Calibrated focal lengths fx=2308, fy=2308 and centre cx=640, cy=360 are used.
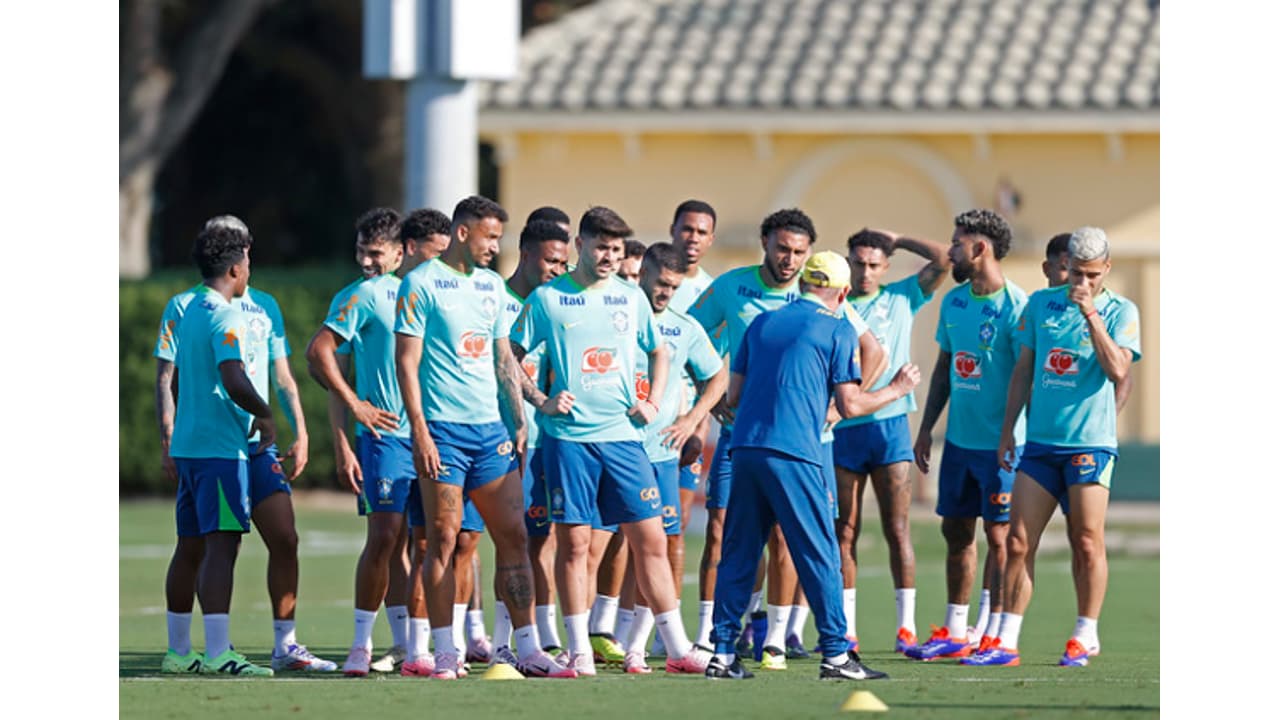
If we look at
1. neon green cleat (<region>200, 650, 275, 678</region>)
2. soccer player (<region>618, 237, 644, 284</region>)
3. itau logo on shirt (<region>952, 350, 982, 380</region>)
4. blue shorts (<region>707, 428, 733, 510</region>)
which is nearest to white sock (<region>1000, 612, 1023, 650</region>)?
itau logo on shirt (<region>952, 350, 982, 380</region>)

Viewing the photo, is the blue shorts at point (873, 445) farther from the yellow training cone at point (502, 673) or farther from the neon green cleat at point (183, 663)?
the neon green cleat at point (183, 663)

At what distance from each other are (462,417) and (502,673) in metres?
1.29

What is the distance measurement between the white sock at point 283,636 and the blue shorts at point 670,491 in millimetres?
2108

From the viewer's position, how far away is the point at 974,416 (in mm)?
13242

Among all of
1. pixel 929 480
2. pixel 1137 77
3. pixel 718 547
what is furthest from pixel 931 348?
pixel 718 547

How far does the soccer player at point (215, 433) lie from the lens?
1191cm

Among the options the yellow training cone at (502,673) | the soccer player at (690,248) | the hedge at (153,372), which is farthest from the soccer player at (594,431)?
the hedge at (153,372)

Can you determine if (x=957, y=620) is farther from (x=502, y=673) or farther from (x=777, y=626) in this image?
(x=502, y=673)

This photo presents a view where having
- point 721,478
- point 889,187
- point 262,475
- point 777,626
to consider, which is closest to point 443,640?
point 262,475

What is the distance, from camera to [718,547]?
1343 centimetres

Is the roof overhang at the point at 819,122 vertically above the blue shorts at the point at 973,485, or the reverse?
the roof overhang at the point at 819,122

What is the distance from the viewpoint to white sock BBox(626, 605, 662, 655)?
12.5m

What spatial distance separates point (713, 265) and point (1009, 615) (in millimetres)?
16629

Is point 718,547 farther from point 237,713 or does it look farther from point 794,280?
point 237,713
